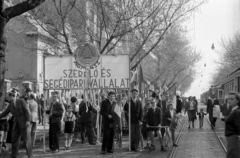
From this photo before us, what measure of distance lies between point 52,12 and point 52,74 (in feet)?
16.5

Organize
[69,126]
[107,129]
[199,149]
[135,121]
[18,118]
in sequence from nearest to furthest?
1. [18,118]
2. [107,129]
3. [135,121]
4. [69,126]
5. [199,149]

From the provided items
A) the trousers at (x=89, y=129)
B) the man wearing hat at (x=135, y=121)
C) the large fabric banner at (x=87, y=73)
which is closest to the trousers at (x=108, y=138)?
the man wearing hat at (x=135, y=121)

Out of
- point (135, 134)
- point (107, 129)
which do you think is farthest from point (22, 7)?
point (135, 134)

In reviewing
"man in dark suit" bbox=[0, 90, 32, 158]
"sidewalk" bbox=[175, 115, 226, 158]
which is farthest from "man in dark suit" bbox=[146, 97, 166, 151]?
"man in dark suit" bbox=[0, 90, 32, 158]

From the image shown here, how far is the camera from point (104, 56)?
44.9 feet

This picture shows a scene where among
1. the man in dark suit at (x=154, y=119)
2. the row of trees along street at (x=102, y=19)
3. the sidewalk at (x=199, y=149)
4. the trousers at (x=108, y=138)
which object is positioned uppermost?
the row of trees along street at (x=102, y=19)

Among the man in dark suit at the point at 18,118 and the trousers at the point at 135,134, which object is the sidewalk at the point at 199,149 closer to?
the trousers at the point at 135,134

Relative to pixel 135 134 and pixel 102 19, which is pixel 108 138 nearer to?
pixel 135 134

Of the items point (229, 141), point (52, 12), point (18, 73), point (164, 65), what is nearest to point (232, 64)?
point (164, 65)

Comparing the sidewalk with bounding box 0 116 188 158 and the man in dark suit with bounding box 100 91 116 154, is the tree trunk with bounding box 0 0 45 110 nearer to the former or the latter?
the sidewalk with bounding box 0 116 188 158

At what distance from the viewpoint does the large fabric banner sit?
13.4 metres

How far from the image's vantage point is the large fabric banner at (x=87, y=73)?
13406 millimetres

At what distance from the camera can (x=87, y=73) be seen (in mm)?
13727

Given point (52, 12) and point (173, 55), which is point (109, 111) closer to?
point (52, 12)
